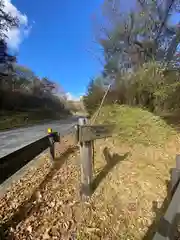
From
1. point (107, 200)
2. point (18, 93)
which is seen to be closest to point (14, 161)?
point (107, 200)

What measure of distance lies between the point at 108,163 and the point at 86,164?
4.11 feet

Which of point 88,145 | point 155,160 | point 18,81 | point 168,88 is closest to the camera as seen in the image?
point 88,145

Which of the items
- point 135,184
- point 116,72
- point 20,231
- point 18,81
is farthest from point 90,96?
point 18,81

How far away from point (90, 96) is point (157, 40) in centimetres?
426

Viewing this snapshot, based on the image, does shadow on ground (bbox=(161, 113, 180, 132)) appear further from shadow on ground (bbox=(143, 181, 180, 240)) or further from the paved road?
the paved road

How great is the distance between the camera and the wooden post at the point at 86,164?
91.0 inches

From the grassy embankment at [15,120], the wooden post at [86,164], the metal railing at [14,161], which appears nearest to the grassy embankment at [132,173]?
the wooden post at [86,164]

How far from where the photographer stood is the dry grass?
184 cm

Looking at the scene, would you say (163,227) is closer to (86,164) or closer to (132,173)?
(86,164)

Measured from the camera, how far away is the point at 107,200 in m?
2.38

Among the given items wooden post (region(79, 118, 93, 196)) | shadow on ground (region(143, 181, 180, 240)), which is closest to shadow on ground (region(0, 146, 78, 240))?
wooden post (region(79, 118, 93, 196))

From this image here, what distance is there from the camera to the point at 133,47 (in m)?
7.80

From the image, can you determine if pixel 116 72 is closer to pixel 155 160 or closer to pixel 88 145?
pixel 155 160

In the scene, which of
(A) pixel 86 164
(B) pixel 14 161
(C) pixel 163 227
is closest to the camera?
(C) pixel 163 227
